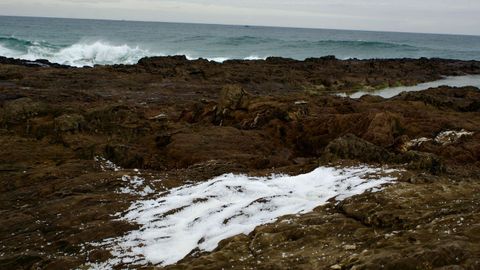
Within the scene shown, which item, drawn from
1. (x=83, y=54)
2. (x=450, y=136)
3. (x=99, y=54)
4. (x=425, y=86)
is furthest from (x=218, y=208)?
(x=83, y=54)

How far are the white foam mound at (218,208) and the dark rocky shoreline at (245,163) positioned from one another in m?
0.39

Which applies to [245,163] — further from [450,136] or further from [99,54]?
[99,54]

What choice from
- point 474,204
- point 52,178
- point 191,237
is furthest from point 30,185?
point 474,204

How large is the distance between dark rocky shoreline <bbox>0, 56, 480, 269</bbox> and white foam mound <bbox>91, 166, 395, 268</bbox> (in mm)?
387

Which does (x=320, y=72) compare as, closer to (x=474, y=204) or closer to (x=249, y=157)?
(x=249, y=157)

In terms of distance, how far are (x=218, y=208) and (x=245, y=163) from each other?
3447 millimetres

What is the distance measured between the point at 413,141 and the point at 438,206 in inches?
220

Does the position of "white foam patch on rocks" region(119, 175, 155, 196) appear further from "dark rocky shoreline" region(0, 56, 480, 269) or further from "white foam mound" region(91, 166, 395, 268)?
"white foam mound" region(91, 166, 395, 268)

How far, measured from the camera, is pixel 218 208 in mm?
7410

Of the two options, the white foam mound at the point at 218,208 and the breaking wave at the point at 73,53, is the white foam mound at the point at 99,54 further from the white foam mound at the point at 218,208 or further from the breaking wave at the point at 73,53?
the white foam mound at the point at 218,208

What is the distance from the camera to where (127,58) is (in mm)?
60156

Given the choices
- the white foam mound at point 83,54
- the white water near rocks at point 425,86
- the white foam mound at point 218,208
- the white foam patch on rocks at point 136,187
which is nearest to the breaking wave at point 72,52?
the white foam mound at point 83,54

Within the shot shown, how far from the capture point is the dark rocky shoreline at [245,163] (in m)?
5.37

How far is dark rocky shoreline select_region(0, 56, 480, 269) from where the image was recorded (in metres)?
5.37
